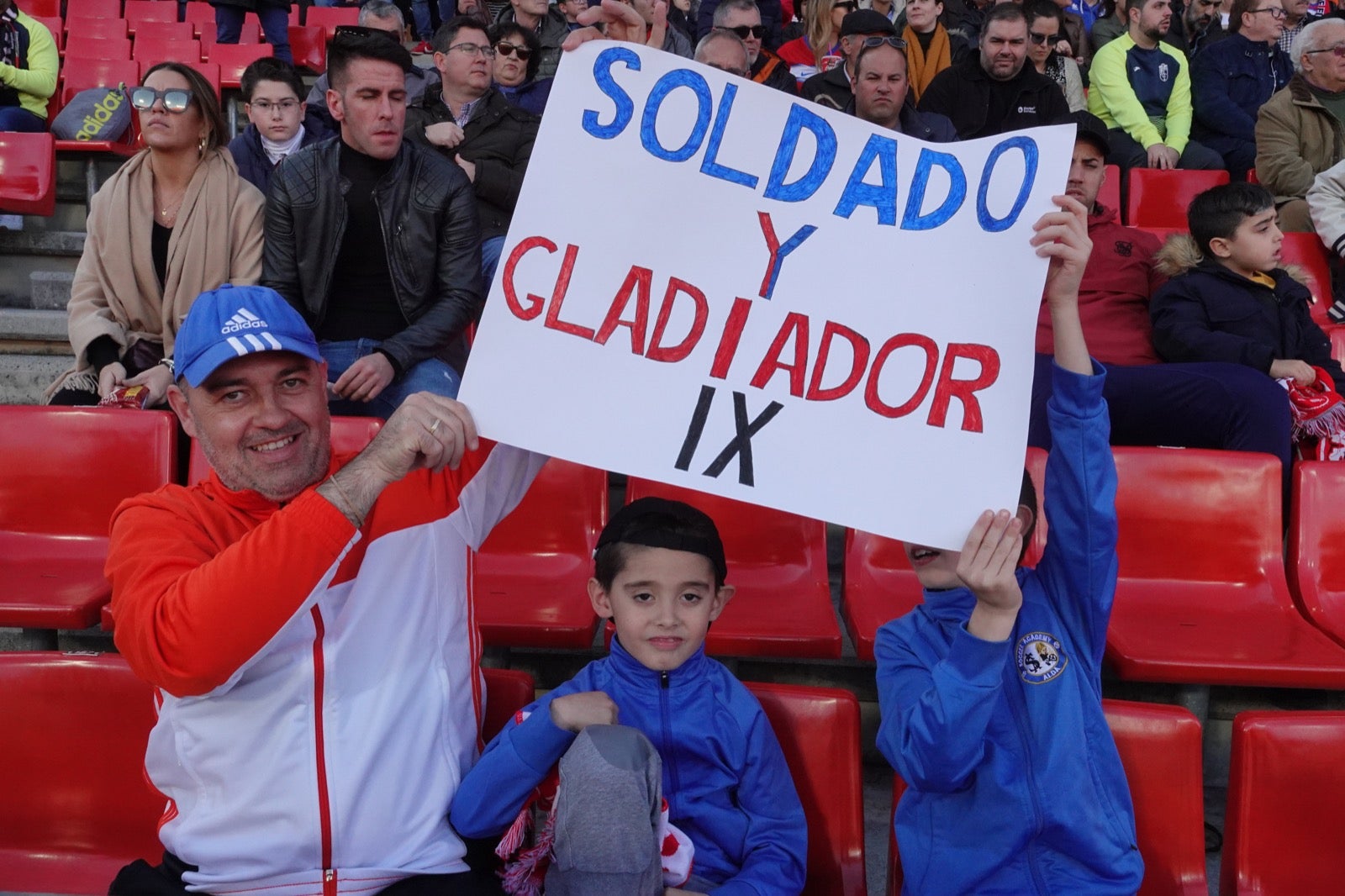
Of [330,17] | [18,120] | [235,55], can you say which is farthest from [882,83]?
[330,17]

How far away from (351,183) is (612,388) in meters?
2.16

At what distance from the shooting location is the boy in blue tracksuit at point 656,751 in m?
1.73

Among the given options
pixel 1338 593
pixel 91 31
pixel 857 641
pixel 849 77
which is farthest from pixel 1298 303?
pixel 91 31

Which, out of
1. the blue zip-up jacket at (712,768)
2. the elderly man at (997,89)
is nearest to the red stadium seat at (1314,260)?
the elderly man at (997,89)

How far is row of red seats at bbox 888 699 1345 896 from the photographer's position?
6.88 feet

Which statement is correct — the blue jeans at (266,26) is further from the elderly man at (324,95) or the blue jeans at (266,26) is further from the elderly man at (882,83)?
the elderly man at (882,83)

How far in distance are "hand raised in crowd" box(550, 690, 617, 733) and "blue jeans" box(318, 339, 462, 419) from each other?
185 cm

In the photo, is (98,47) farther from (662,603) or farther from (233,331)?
(662,603)

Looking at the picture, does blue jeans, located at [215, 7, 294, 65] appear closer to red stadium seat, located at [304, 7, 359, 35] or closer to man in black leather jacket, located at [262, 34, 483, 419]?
red stadium seat, located at [304, 7, 359, 35]

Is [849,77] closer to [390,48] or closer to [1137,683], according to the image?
[390,48]

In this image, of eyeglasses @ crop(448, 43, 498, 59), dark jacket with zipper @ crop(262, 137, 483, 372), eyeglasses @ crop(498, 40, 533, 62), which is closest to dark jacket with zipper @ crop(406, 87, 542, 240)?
eyeglasses @ crop(448, 43, 498, 59)

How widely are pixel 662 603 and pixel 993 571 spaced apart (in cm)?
57

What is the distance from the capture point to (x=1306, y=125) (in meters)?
5.90

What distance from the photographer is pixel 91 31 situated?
27.9 feet
